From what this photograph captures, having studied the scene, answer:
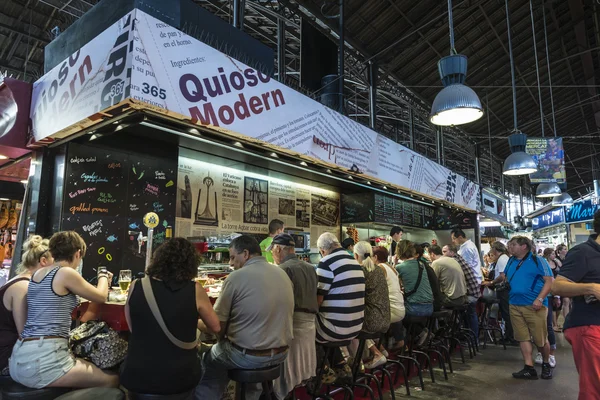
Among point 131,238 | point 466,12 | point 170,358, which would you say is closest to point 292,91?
point 131,238

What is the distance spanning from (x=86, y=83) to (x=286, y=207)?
370 cm

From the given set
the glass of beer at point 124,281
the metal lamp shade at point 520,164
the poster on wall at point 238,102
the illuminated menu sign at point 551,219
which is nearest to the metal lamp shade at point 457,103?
the poster on wall at point 238,102

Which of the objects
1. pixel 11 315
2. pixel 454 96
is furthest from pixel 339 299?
pixel 454 96

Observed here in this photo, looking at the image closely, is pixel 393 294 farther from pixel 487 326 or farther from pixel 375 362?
pixel 487 326

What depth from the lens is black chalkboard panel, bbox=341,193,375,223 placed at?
7.38 m

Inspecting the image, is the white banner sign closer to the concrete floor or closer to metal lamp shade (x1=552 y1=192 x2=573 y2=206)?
the concrete floor

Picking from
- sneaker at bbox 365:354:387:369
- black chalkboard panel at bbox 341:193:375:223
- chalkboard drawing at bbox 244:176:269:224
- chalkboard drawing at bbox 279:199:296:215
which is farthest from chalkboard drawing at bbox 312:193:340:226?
sneaker at bbox 365:354:387:369

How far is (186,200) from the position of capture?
4.93 metres

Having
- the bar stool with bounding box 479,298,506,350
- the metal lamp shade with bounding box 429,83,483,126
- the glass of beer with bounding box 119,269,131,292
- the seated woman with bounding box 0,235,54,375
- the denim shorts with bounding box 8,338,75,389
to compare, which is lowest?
the bar stool with bounding box 479,298,506,350

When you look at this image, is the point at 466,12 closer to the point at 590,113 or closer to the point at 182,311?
the point at 182,311

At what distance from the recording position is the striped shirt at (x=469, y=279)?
575cm

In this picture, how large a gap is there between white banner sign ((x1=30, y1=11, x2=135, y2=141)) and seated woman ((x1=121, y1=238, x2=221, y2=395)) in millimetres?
1430

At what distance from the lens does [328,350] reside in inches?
124

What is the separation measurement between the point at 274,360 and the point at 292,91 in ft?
9.90
